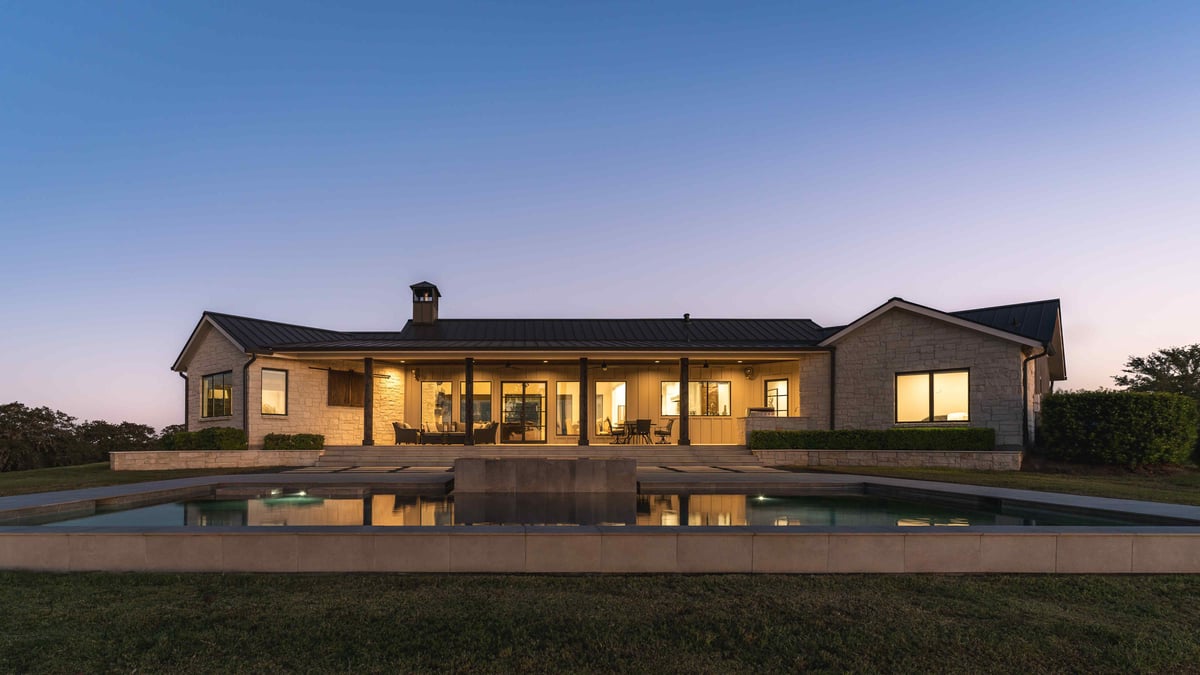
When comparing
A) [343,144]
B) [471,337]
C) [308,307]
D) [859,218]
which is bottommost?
[471,337]

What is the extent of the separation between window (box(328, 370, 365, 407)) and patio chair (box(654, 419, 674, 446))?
362 inches

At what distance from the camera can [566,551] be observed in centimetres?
502

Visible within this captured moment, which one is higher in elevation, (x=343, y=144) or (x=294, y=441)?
(x=343, y=144)

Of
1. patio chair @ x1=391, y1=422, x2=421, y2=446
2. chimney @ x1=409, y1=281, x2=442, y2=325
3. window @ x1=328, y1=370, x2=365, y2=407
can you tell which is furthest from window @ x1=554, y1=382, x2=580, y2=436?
window @ x1=328, y1=370, x2=365, y2=407

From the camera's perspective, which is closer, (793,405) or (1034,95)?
(1034,95)

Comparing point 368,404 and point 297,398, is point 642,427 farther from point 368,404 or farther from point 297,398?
point 297,398

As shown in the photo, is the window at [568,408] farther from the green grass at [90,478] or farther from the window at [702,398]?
the green grass at [90,478]

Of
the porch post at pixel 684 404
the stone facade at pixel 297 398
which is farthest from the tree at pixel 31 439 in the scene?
the porch post at pixel 684 404

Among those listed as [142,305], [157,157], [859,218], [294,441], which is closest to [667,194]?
[859,218]

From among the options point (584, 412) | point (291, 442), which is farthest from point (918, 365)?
point (291, 442)

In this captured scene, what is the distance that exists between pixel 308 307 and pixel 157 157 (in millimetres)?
13758

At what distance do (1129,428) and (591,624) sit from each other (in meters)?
15.0

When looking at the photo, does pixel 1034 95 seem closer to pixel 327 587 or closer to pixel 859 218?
pixel 859 218

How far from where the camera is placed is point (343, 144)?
19375 mm
